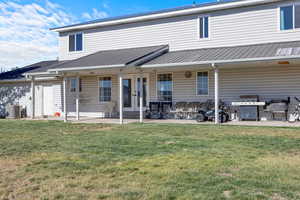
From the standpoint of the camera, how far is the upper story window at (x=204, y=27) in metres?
14.0

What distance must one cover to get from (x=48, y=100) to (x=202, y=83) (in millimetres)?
9833

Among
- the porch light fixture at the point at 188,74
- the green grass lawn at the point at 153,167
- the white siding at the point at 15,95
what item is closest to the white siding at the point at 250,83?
the porch light fixture at the point at 188,74

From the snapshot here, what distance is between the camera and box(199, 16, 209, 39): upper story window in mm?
14000

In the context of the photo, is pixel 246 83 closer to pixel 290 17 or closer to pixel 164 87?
pixel 290 17

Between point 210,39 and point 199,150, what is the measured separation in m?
8.50

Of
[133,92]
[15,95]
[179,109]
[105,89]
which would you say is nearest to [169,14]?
[133,92]

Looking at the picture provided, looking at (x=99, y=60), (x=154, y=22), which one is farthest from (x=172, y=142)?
(x=154, y=22)

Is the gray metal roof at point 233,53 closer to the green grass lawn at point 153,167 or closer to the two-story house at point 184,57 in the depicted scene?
the two-story house at point 184,57

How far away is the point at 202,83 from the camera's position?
45.2ft

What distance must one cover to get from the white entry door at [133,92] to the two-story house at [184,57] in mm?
51

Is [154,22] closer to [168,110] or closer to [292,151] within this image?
[168,110]

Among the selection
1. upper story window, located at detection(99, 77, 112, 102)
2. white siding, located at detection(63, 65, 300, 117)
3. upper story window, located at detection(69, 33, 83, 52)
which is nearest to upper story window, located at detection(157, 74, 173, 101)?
white siding, located at detection(63, 65, 300, 117)

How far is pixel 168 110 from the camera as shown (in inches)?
560

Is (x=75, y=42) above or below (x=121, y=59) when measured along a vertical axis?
above
